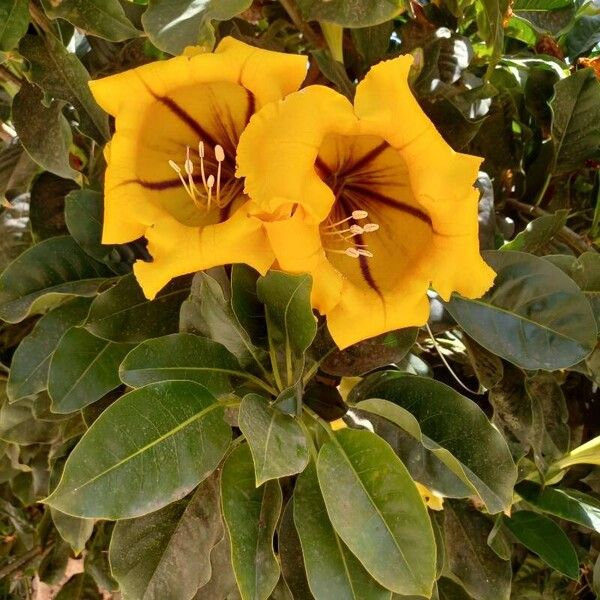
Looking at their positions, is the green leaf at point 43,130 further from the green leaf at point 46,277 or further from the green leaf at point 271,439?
the green leaf at point 271,439

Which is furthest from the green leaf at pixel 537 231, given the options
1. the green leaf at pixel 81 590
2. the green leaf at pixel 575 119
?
the green leaf at pixel 81 590

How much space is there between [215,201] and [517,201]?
0.44 m

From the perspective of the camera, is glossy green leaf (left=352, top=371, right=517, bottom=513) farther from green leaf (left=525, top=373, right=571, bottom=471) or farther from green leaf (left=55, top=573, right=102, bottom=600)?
green leaf (left=55, top=573, right=102, bottom=600)

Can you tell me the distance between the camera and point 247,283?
2.26 feet

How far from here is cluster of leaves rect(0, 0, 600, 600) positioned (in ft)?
2.01

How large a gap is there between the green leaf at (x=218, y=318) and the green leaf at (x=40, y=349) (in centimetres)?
15

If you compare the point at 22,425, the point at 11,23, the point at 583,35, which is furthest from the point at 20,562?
the point at 583,35

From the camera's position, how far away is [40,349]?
78 centimetres

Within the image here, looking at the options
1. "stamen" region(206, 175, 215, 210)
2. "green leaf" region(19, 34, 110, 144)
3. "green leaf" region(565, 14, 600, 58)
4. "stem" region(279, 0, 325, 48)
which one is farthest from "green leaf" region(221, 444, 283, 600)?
"green leaf" region(565, 14, 600, 58)

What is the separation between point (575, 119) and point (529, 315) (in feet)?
0.91

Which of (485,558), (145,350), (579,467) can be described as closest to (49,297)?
(145,350)

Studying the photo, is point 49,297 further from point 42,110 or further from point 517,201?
point 517,201

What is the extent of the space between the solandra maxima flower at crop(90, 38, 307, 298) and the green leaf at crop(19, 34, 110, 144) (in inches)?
3.9

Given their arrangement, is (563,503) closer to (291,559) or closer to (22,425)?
(291,559)
